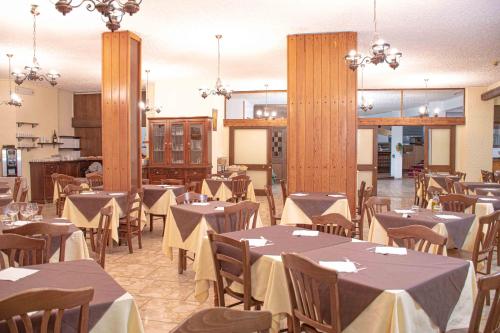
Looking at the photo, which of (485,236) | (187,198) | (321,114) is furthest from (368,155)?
(485,236)

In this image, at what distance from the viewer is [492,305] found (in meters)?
1.99

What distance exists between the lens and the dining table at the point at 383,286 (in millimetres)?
2229

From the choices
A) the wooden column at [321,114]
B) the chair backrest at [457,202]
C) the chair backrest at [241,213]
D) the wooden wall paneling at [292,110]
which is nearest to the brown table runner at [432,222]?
the chair backrest at [457,202]

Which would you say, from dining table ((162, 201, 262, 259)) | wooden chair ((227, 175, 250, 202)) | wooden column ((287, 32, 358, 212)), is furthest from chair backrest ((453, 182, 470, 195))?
dining table ((162, 201, 262, 259))

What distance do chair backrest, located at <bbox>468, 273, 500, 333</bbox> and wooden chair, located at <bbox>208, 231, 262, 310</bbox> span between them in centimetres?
135

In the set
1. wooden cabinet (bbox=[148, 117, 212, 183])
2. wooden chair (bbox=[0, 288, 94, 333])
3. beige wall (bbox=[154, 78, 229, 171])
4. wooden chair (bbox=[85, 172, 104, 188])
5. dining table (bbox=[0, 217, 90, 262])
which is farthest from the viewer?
beige wall (bbox=[154, 78, 229, 171])

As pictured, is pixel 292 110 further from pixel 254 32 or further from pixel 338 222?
pixel 338 222

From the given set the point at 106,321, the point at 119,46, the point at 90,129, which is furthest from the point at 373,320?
the point at 90,129

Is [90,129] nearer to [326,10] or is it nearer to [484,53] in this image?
[326,10]

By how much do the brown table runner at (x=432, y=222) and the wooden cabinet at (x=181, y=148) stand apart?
7340mm

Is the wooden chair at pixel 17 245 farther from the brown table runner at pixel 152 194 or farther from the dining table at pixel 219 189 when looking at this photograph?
the dining table at pixel 219 189

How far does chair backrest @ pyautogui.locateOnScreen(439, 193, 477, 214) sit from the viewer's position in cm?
529

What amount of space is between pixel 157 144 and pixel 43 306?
10224 mm

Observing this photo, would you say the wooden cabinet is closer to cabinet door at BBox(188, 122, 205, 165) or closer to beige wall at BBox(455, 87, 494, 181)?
cabinet door at BBox(188, 122, 205, 165)
